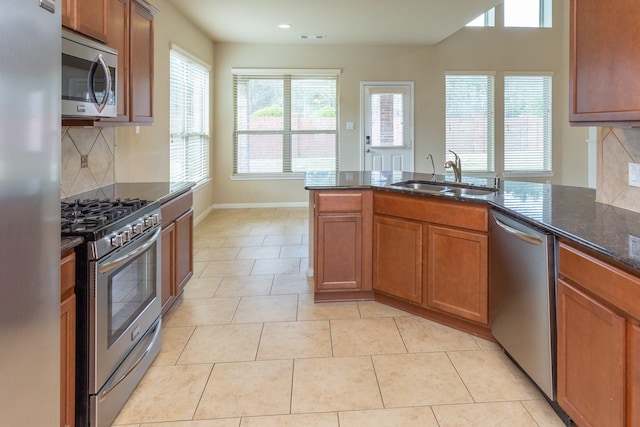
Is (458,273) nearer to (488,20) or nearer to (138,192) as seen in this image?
(138,192)

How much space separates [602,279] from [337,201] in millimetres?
1913

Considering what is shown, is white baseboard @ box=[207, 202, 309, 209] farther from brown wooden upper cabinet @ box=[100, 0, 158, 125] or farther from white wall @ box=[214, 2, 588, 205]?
brown wooden upper cabinet @ box=[100, 0, 158, 125]

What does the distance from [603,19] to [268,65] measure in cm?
618

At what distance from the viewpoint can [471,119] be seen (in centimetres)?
766

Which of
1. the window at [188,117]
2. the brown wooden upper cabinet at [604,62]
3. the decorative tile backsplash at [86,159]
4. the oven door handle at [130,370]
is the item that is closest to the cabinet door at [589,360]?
the brown wooden upper cabinet at [604,62]

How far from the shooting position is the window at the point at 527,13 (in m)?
7.51

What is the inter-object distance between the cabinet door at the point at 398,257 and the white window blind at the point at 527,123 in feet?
18.2

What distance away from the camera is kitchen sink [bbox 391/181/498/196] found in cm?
291

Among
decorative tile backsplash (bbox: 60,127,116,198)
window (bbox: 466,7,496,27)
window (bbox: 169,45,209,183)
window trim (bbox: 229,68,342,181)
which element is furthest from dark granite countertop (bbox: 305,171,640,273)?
window (bbox: 466,7,496,27)

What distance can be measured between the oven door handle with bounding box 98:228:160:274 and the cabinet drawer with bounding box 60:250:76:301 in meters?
0.11

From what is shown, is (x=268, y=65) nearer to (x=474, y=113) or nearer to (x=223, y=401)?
(x=474, y=113)

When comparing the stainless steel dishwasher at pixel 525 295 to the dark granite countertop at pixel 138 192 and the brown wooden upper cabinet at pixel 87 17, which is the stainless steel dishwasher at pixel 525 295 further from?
the brown wooden upper cabinet at pixel 87 17

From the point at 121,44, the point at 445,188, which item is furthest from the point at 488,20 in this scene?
the point at 121,44

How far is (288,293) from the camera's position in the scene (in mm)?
3479
